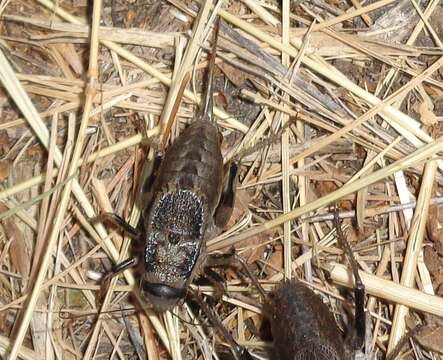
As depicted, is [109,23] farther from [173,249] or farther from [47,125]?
[173,249]

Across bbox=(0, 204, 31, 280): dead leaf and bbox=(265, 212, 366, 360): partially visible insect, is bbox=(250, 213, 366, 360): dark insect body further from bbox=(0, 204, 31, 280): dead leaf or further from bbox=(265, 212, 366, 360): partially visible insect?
bbox=(0, 204, 31, 280): dead leaf

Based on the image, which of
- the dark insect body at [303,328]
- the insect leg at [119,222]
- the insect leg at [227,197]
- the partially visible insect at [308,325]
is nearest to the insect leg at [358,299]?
the partially visible insect at [308,325]

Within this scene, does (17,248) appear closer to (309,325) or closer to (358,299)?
(309,325)

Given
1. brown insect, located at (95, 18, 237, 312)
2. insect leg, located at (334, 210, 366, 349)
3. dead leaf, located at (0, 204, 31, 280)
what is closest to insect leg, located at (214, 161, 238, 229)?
brown insect, located at (95, 18, 237, 312)

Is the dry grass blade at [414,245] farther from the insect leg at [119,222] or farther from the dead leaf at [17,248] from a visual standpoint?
the dead leaf at [17,248]

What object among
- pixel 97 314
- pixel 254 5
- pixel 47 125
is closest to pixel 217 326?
pixel 97 314

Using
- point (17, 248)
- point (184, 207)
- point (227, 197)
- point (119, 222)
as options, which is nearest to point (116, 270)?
point (119, 222)
